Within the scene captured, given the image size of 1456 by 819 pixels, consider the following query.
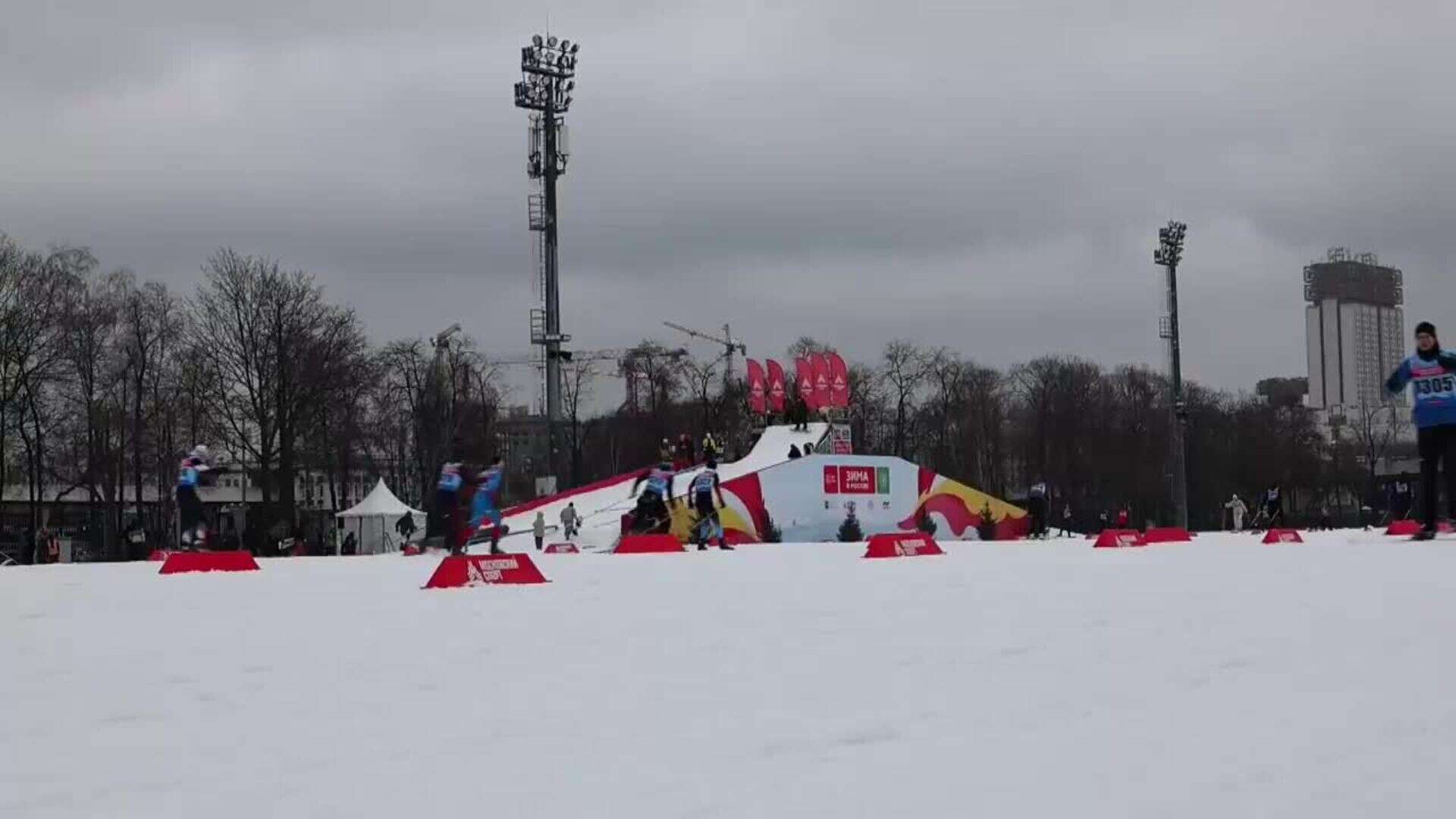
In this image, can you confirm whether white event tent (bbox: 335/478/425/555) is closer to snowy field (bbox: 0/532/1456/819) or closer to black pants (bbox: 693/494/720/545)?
black pants (bbox: 693/494/720/545)

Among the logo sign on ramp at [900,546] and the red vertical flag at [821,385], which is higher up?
the red vertical flag at [821,385]

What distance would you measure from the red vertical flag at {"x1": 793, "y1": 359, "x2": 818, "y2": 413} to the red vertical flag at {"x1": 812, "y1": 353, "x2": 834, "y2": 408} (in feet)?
0.43

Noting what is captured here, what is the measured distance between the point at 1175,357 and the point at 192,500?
47307 millimetres

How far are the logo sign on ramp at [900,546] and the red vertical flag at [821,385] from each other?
129 ft

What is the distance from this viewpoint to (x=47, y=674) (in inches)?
281

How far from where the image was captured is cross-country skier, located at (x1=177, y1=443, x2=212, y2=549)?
22.9 meters

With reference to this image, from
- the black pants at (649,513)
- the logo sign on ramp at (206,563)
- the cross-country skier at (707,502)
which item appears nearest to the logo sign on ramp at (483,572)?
the logo sign on ramp at (206,563)

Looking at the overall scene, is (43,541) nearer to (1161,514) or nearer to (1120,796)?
(1120,796)

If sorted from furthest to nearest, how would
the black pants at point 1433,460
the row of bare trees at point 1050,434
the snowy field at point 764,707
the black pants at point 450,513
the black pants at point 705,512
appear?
the row of bare trees at point 1050,434 → the black pants at point 705,512 → the black pants at point 450,513 → the black pants at point 1433,460 → the snowy field at point 764,707

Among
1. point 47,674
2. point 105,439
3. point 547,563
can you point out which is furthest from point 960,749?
point 105,439

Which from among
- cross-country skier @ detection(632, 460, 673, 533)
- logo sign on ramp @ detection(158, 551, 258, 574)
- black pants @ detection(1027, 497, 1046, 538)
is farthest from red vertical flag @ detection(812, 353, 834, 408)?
logo sign on ramp @ detection(158, 551, 258, 574)

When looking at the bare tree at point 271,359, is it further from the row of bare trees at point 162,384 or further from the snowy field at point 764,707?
the snowy field at point 764,707

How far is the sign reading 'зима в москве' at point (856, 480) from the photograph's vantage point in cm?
5269

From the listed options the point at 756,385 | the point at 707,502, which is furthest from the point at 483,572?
the point at 756,385
